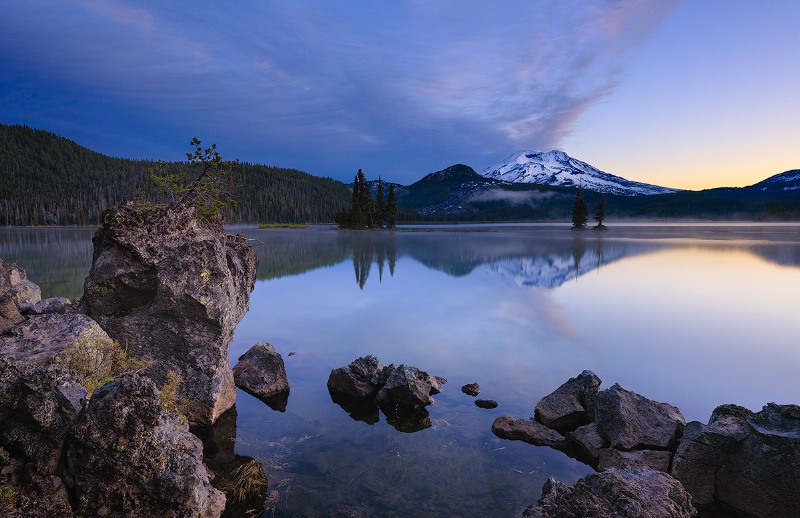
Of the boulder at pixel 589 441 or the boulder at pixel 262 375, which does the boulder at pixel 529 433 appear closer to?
the boulder at pixel 589 441

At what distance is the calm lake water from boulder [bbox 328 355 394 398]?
20.4 inches

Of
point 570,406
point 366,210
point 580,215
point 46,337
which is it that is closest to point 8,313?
point 46,337

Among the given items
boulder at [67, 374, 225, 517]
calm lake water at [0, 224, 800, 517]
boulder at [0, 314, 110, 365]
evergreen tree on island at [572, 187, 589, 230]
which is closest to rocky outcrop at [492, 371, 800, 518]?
calm lake water at [0, 224, 800, 517]

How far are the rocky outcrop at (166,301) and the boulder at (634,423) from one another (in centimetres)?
745

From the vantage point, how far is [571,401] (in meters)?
8.54

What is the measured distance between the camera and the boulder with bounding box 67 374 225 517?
182 inches

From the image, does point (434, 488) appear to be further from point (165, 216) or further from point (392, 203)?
point (392, 203)

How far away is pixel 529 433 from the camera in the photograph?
7.79m

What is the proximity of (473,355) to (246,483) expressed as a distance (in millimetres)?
8003

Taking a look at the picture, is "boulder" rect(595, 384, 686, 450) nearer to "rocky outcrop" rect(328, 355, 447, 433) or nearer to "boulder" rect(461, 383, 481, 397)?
"boulder" rect(461, 383, 481, 397)

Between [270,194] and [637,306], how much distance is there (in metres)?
185

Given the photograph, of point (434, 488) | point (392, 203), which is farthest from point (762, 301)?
point (392, 203)

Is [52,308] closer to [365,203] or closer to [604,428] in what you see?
[604,428]

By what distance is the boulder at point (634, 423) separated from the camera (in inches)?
279
